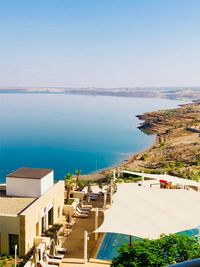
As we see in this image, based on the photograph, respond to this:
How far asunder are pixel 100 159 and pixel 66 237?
121ft

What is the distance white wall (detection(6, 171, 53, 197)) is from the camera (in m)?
16.1

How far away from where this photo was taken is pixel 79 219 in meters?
18.1

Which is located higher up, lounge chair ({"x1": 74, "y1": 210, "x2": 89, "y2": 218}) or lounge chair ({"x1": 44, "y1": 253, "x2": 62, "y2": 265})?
lounge chair ({"x1": 44, "y1": 253, "x2": 62, "y2": 265})

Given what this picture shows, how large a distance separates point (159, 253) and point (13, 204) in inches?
273

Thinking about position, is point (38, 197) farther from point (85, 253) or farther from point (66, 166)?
point (66, 166)

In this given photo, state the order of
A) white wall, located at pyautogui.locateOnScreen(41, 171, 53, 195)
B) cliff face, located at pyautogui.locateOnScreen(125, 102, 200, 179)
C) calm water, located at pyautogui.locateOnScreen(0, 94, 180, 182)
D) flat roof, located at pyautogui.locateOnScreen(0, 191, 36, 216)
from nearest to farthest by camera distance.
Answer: flat roof, located at pyautogui.locateOnScreen(0, 191, 36, 216) < white wall, located at pyautogui.locateOnScreen(41, 171, 53, 195) < cliff face, located at pyautogui.locateOnScreen(125, 102, 200, 179) < calm water, located at pyautogui.locateOnScreen(0, 94, 180, 182)

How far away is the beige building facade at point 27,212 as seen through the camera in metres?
13.8

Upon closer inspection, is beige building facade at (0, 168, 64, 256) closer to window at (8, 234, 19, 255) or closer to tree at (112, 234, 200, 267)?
window at (8, 234, 19, 255)

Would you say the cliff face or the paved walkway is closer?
the paved walkway

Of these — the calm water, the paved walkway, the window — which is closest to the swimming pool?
the paved walkway

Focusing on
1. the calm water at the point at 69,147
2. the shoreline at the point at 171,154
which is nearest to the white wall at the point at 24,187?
the shoreline at the point at 171,154

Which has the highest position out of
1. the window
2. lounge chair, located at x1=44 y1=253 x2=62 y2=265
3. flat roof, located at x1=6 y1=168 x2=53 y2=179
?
flat roof, located at x1=6 y1=168 x2=53 y2=179

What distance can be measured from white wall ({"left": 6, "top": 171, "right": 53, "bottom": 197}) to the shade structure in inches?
122

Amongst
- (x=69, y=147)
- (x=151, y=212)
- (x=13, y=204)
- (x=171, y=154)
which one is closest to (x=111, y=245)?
(x=151, y=212)
